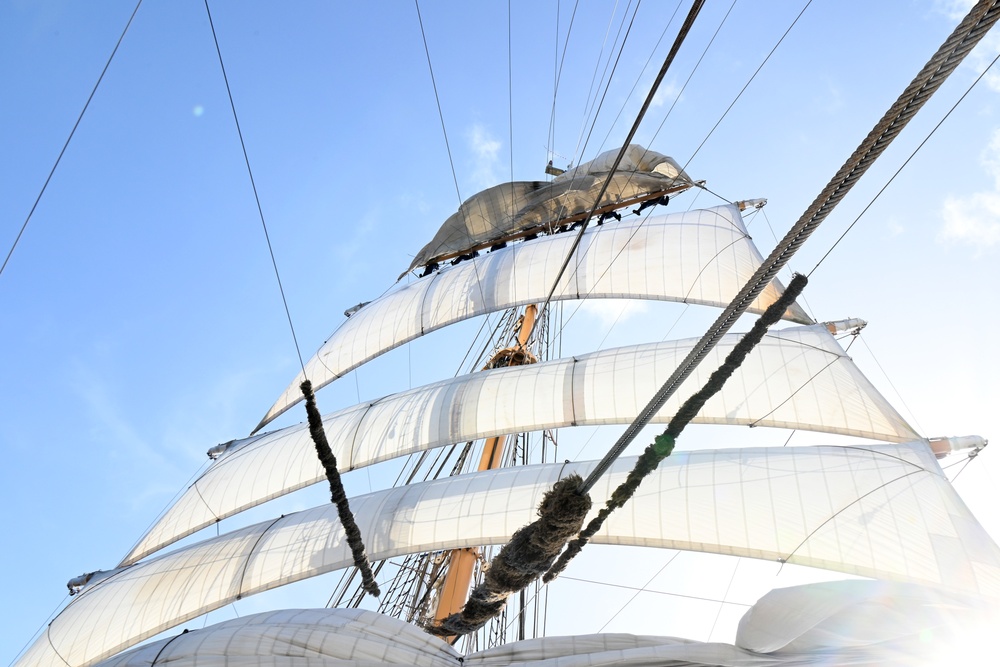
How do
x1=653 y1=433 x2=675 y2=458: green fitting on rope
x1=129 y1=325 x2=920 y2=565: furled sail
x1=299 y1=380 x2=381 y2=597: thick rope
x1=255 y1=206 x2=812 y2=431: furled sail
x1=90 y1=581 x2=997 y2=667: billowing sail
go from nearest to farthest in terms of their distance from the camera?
x1=90 y1=581 x2=997 y2=667: billowing sail, x1=653 y1=433 x2=675 y2=458: green fitting on rope, x1=299 y1=380 x2=381 y2=597: thick rope, x1=129 y1=325 x2=920 y2=565: furled sail, x1=255 y1=206 x2=812 y2=431: furled sail

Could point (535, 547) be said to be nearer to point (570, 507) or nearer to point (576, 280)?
point (570, 507)

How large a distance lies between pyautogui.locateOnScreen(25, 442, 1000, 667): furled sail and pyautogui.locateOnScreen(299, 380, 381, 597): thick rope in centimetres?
302

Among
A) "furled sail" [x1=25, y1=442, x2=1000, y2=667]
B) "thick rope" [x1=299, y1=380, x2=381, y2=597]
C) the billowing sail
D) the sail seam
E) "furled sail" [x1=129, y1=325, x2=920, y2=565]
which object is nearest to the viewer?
the billowing sail

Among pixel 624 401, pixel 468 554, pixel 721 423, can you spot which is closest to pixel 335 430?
pixel 468 554

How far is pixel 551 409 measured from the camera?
32.3 feet

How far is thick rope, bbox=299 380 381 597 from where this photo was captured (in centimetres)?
370

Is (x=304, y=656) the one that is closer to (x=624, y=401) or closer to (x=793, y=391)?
(x=624, y=401)

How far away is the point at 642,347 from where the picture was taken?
983 centimetres

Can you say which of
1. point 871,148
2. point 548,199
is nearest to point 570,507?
point 871,148

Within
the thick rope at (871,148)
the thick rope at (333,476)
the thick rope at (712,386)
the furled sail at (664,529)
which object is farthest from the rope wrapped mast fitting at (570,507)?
the furled sail at (664,529)

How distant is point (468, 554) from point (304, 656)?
277 inches

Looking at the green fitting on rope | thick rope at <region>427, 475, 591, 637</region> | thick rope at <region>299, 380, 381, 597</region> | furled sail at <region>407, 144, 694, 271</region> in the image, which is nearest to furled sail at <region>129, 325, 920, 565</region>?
thick rope at <region>299, 380, 381, 597</region>

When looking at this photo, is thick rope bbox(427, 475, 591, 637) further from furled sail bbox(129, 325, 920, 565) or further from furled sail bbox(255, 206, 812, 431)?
furled sail bbox(255, 206, 812, 431)

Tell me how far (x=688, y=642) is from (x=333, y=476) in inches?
97.6
